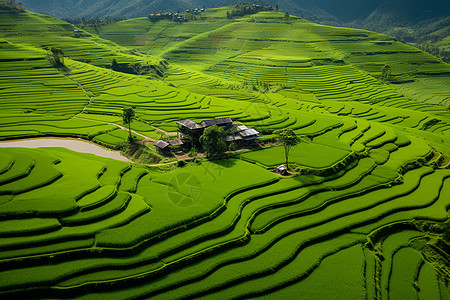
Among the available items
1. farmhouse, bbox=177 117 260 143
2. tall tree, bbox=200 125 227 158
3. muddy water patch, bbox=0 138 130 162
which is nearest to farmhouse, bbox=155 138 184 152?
farmhouse, bbox=177 117 260 143

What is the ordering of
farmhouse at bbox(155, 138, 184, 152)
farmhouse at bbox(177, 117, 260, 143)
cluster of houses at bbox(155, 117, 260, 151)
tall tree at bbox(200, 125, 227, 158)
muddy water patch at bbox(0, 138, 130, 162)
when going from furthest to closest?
muddy water patch at bbox(0, 138, 130, 162), farmhouse at bbox(177, 117, 260, 143), cluster of houses at bbox(155, 117, 260, 151), farmhouse at bbox(155, 138, 184, 152), tall tree at bbox(200, 125, 227, 158)

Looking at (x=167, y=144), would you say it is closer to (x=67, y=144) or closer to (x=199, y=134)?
(x=199, y=134)

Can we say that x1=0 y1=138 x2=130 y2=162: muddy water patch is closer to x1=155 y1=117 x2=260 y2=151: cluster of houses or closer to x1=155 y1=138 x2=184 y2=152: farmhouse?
x1=155 y1=138 x2=184 y2=152: farmhouse

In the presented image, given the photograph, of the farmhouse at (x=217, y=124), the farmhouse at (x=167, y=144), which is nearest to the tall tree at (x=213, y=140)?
the farmhouse at (x=217, y=124)

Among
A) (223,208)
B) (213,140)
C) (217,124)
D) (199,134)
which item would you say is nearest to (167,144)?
(199,134)

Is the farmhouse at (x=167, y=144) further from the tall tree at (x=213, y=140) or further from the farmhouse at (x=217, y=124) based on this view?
the tall tree at (x=213, y=140)

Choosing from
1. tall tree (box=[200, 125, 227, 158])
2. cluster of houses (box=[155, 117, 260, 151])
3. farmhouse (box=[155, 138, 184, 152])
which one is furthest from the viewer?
cluster of houses (box=[155, 117, 260, 151])

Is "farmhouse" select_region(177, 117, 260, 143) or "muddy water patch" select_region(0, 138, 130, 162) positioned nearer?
"farmhouse" select_region(177, 117, 260, 143)

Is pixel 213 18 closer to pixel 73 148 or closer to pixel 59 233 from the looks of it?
pixel 73 148

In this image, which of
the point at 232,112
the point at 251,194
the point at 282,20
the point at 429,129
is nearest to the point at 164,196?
the point at 251,194
